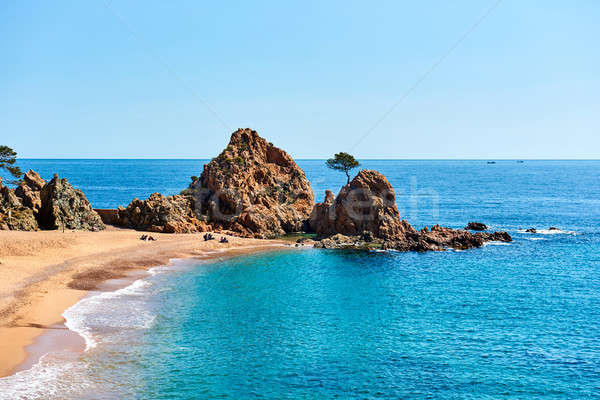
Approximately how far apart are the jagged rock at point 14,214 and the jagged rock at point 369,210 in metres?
43.1

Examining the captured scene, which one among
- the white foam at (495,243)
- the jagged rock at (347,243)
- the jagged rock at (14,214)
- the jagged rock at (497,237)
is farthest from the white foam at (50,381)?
the jagged rock at (497,237)

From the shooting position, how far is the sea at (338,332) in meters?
28.0

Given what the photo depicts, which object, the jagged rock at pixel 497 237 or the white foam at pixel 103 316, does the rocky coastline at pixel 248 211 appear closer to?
the jagged rock at pixel 497 237

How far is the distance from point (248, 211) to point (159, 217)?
1380 cm

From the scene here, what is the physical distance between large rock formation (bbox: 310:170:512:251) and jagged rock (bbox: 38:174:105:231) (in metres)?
33.8

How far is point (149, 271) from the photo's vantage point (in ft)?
182

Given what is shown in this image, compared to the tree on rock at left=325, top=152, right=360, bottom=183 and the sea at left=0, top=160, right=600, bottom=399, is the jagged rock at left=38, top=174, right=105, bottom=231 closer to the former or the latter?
the sea at left=0, top=160, right=600, bottom=399

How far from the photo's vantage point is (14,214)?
66562mm

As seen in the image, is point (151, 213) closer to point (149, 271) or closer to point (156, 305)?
point (149, 271)

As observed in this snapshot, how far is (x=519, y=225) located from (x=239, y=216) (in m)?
54.6

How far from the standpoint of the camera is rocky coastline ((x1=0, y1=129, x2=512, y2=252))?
70.3 metres

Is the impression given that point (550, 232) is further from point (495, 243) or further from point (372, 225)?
point (372, 225)

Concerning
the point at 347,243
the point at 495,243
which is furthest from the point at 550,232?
the point at 347,243

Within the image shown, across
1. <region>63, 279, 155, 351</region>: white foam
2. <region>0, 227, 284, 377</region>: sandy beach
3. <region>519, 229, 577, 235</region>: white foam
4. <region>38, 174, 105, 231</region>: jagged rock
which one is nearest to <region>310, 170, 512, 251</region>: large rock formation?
<region>0, 227, 284, 377</region>: sandy beach
